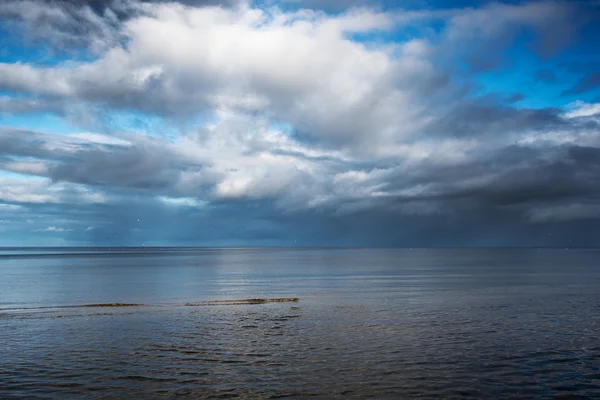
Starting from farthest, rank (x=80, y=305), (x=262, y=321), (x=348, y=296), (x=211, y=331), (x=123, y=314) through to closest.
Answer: (x=348, y=296) → (x=80, y=305) → (x=123, y=314) → (x=262, y=321) → (x=211, y=331)

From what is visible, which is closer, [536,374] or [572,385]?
[572,385]

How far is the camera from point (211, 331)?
3659 cm

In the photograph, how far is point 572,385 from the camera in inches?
896

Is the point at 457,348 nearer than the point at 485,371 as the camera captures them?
No

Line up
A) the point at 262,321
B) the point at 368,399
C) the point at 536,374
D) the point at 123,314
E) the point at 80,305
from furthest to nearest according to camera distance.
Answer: the point at 80,305 → the point at 123,314 → the point at 262,321 → the point at 536,374 → the point at 368,399

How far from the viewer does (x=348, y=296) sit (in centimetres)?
6006

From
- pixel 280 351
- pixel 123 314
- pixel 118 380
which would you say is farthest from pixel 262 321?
pixel 118 380

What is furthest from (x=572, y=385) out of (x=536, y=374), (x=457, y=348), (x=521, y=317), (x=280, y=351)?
(x=521, y=317)

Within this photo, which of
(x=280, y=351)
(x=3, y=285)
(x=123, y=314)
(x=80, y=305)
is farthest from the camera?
(x=3, y=285)

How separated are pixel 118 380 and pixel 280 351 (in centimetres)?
967

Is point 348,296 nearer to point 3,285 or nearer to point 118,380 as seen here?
point 118,380

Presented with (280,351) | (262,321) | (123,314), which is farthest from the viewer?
(123,314)

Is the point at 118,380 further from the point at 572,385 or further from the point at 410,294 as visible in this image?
the point at 410,294

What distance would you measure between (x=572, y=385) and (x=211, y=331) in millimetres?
23827
